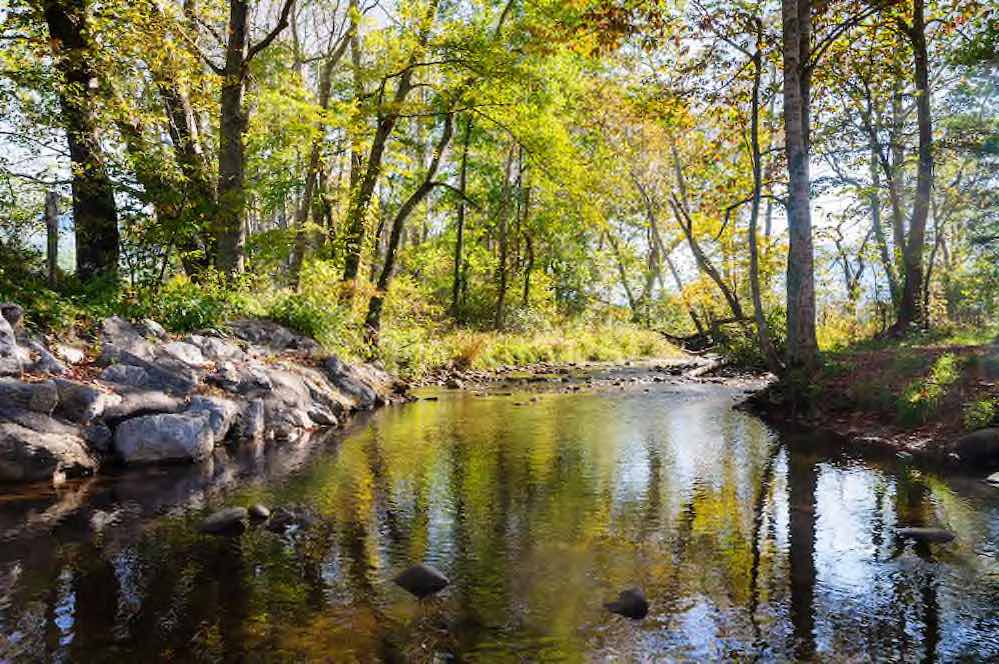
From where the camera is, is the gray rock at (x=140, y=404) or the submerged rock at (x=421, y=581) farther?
the gray rock at (x=140, y=404)

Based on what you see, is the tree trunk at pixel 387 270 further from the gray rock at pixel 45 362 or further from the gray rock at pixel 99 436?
the gray rock at pixel 99 436

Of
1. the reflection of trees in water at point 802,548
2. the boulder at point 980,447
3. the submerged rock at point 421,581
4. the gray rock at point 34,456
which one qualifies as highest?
the gray rock at point 34,456

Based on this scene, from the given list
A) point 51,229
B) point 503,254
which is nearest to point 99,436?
point 51,229

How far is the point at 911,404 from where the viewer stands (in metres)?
10.6

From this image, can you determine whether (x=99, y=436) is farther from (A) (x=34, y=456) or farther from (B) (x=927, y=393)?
(B) (x=927, y=393)

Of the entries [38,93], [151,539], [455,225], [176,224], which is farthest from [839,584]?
[455,225]

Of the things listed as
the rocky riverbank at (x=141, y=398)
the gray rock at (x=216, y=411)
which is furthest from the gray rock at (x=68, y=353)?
the gray rock at (x=216, y=411)

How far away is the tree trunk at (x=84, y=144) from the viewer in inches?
483

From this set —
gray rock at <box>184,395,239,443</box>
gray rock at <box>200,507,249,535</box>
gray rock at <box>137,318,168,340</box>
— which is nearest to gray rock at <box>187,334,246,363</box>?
gray rock at <box>137,318,168,340</box>

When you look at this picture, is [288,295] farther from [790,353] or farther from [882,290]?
[882,290]

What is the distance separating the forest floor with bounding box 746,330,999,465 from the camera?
9555mm

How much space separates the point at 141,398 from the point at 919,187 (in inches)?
665

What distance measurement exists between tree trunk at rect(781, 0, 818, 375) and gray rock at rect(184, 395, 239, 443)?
979cm

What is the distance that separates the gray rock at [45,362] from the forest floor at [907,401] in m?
11.1
